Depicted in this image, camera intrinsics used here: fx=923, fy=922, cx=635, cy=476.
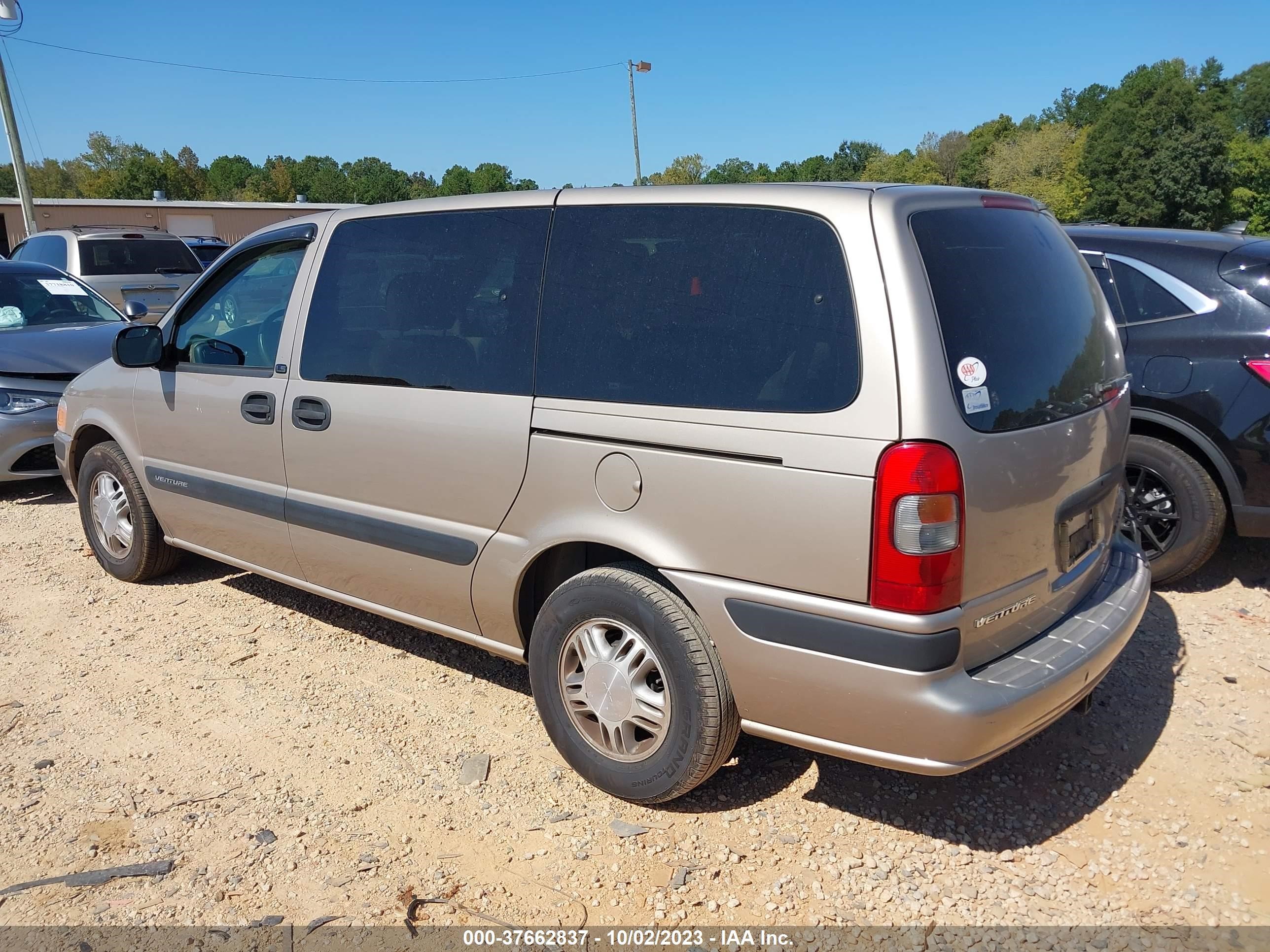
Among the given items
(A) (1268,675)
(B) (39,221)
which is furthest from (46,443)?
(B) (39,221)

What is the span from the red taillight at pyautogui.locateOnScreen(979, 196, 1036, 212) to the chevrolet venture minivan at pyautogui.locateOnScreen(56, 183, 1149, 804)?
0.6 inches

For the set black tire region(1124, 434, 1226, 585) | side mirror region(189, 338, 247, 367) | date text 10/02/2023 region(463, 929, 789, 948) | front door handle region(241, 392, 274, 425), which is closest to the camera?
date text 10/02/2023 region(463, 929, 789, 948)

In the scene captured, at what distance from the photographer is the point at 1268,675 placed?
3920mm

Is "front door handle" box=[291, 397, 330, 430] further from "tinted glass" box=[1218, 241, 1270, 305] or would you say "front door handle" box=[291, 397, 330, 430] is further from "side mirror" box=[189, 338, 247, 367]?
"tinted glass" box=[1218, 241, 1270, 305]

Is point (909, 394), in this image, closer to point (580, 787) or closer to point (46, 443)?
point (580, 787)

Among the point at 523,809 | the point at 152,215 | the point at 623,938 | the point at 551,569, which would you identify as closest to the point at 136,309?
the point at 551,569

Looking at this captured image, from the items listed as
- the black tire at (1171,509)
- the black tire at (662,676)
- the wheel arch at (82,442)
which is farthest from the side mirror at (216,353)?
the black tire at (1171,509)

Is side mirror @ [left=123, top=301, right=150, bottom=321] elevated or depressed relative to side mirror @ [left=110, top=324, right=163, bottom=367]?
elevated

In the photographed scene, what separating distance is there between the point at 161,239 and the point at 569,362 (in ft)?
40.3

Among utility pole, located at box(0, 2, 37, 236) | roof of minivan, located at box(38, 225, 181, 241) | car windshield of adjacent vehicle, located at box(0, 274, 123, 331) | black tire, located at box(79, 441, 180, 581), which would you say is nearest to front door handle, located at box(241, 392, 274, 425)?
black tire, located at box(79, 441, 180, 581)

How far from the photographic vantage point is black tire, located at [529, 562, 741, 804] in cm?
278

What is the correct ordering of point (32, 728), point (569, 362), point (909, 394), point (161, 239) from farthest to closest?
point (161, 239), point (32, 728), point (569, 362), point (909, 394)

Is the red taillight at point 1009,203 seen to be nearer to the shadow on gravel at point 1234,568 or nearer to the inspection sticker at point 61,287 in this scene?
the shadow on gravel at point 1234,568

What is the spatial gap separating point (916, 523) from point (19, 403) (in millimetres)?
6845
